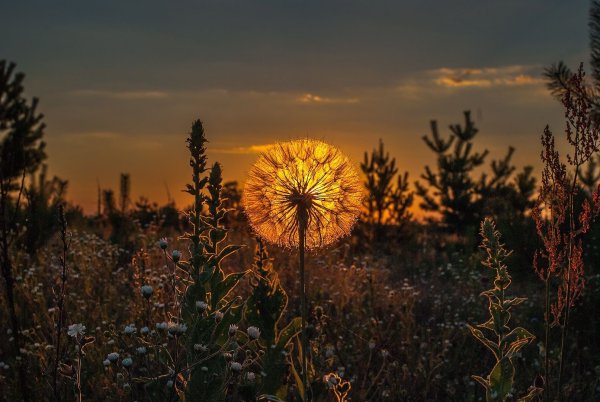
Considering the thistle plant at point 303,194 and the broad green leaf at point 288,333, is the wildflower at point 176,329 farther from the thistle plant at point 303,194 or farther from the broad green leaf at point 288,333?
the thistle plant at point 303,194

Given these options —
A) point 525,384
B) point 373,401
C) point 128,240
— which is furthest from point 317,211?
point 128,240

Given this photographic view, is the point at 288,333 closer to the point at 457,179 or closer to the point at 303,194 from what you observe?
the point at 303,194

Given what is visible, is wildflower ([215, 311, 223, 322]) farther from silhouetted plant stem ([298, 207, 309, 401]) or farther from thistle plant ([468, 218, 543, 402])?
thistle plant ([468, 218, 543, 402])

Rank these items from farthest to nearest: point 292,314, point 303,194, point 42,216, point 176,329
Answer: point 42,216
point 292,314
point 303,194
point 176,329

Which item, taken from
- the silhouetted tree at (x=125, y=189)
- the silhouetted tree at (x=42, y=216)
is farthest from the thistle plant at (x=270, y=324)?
the silhouetted tree at (x=125, y=189)

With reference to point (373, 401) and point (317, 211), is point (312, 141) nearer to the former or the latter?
point (317, 211)

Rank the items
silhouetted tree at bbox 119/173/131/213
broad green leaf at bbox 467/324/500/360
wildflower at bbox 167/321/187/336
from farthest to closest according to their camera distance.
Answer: silhouetted tree at bbox 119/173/131/213
broad green leaf at bbox 467/324/500/360
wildflower at bbox 167/321/187/336

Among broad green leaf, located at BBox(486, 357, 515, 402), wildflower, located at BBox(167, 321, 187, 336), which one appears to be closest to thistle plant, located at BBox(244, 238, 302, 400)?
wildflower, located at BBox(167, 321, 187, 336)

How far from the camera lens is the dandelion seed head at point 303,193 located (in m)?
4.14

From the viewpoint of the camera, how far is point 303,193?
4082 mm

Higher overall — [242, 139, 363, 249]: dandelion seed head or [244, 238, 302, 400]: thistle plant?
[242, 139, 363, 249]: dandelion seed head

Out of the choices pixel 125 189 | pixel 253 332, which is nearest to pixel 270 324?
pixel 253 332

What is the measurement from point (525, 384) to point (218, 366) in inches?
144

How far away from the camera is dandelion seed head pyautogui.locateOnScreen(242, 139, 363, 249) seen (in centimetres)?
414
